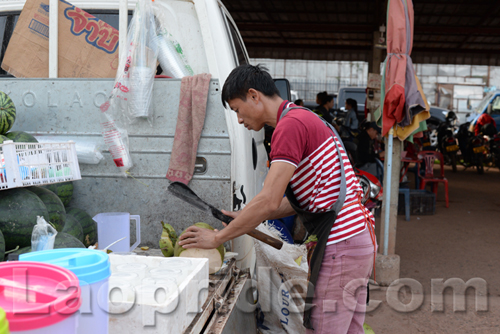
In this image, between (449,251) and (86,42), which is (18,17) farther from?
(449,251)

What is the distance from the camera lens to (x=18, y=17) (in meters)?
2.94

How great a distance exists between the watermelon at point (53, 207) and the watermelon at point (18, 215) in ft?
0.35

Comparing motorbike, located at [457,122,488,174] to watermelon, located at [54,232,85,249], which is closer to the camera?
watermelon, located at [54,232,85,249]

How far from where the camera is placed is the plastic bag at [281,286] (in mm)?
2424

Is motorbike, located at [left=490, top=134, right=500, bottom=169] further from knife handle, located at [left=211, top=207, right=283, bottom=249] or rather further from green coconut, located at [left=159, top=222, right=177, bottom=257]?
green coconut, located at [left=159, top=222, right=177, bottom=257]

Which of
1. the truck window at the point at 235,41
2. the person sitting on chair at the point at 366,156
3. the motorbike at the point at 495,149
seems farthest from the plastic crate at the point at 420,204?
the motorbike at the point at 495,149

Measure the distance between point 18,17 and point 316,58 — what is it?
13422 millimetres

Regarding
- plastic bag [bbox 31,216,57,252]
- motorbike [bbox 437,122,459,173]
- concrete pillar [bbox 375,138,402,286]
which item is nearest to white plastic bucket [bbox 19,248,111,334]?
plastic bag [bbox 31,216,57,252]

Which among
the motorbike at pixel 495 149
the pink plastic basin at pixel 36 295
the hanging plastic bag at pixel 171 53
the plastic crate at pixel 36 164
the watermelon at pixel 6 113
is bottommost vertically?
the motorbike at pixel 495 149

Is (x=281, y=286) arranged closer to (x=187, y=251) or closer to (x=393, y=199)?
(x=187, y=251)

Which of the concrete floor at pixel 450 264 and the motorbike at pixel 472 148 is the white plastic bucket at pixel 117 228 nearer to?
the concrete floor at pixel 450 264

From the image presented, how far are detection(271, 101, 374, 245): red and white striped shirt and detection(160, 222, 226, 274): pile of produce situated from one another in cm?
47

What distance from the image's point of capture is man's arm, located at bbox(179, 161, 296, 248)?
1.71 metres

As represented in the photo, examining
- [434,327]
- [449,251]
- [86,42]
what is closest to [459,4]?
[449,251]
